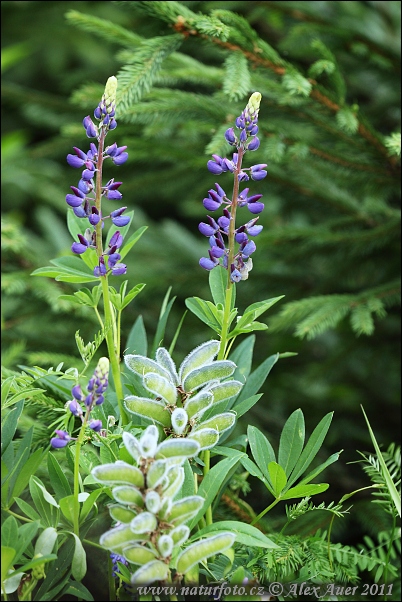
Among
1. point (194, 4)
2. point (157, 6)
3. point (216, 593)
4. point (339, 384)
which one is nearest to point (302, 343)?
point (339, 384)

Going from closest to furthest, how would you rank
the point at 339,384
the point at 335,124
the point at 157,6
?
the point at 157,6, the point at 335,124, the point at 339,384

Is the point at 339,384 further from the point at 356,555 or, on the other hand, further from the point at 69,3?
the point at 69,3

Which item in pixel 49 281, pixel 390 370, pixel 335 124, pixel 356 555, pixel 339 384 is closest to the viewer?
pixel 356 555

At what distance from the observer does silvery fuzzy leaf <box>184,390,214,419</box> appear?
594mm

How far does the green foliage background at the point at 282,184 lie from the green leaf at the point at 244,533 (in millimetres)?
506

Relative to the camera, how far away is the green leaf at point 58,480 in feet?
2.05

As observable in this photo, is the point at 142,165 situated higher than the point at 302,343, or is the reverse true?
the point at 142,165

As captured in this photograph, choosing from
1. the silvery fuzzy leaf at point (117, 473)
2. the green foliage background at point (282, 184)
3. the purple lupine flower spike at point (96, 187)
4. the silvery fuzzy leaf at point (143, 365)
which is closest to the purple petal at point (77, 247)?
the purple lupine flower spike at point (96, 187)

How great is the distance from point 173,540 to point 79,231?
0.40 metres

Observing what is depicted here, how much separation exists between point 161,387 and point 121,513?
0.40 ft

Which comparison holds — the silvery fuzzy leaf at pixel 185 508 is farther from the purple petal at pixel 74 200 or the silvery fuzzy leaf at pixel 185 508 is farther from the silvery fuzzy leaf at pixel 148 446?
the purple petal at pixel 74 200

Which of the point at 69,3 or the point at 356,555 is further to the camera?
the point at 69,3

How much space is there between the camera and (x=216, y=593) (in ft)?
1.80

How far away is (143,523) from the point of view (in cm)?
49
